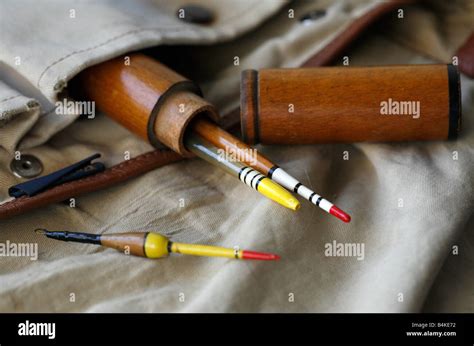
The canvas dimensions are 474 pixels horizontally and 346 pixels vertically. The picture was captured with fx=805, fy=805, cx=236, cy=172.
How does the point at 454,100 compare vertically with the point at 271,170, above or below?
above

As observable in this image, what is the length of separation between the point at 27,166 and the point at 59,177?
86 millimetres

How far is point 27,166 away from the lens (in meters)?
1.45

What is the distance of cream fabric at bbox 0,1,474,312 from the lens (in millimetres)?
1208

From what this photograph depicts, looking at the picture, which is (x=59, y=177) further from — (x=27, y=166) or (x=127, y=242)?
(x=127, y=242)

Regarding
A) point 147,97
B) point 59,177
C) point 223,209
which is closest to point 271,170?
point 223,209

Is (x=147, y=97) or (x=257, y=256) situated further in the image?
(x=147, y=97)

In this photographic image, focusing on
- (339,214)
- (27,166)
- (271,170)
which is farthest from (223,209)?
(27,166)

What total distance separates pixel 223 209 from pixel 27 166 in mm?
369

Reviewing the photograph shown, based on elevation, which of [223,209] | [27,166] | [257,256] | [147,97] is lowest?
[257,256]

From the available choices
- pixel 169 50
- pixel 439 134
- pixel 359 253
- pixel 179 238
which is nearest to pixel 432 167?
pixel 439 134

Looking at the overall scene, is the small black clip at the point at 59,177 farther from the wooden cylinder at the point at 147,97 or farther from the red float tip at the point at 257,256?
the red float tip at the point at 257,256

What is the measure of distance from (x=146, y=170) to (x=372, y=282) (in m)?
0.47

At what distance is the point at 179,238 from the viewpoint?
1.32 m
